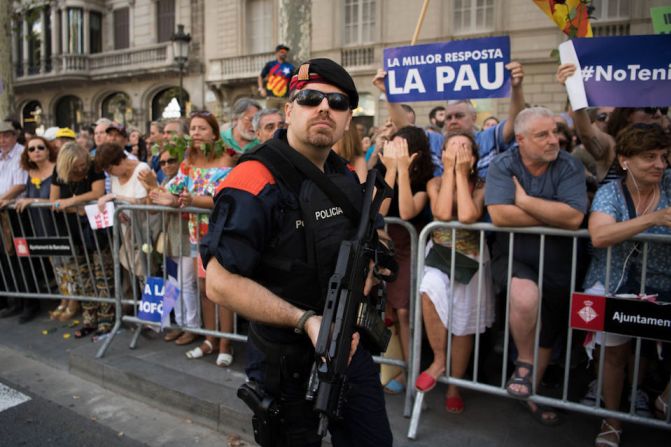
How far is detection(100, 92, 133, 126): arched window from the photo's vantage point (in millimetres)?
26736

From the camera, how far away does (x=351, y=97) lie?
211 cm

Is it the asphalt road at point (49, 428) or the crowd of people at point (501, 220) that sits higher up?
the crowd of people at point (501, 220)

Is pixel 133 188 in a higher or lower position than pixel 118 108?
lower

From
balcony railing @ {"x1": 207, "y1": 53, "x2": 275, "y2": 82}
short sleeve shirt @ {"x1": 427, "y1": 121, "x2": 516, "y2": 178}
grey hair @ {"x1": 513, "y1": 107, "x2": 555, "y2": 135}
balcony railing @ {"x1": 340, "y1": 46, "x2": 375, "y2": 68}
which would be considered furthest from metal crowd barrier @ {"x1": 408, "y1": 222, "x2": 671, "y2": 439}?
balcony railing @ {"x1": 207, "y1": 53, "x2": 275, "y2": 82}

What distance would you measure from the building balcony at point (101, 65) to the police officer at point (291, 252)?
24200 millimetres

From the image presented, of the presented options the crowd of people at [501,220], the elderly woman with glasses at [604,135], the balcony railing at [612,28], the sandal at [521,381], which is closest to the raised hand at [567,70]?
the crowd of people at [501,220]

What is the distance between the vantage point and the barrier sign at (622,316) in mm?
2754

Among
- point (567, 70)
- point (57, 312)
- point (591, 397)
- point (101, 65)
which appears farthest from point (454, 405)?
point (101, 65)

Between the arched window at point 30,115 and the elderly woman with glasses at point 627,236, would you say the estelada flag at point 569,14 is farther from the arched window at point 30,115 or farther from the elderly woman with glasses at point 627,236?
the arched window at point 30,115

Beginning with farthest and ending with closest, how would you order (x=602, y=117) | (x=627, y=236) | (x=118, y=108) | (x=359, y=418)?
(x=118, y=108)
(x=602, y=117)
(x=627, y=236)
(x=359, y=418)

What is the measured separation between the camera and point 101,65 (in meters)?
27.2

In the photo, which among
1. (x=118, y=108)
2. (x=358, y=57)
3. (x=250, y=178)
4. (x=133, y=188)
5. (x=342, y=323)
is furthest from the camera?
(x=118, y=108)

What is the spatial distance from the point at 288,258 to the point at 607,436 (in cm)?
234

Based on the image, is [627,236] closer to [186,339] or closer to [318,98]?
[318,98]
